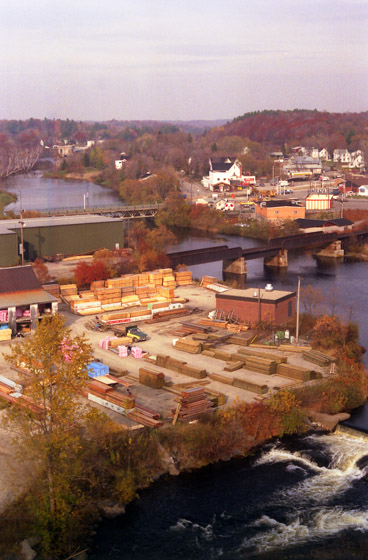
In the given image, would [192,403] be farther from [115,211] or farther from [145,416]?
[115,211]

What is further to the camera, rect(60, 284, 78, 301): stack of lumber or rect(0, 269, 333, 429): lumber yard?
rect(60, 284, 78, 301): stack of lumber

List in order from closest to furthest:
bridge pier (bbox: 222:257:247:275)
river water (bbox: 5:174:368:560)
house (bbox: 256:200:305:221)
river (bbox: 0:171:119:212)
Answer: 1. river water (bbox: 5:174:368:560)
2. bridge pier (bbox: 222:257:247:275)
3. house (bbox: 256:200:305:221)
4. river (bbox: 0:171:119:212)

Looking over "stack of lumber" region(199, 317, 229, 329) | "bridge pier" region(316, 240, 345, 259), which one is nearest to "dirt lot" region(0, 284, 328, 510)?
"stack of lumber" region(199, 317, 229, 329)

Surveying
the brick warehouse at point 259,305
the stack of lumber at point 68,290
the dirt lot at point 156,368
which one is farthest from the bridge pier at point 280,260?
the stack of lumber at point 68,290

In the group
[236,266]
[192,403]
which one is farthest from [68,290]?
[236,266]

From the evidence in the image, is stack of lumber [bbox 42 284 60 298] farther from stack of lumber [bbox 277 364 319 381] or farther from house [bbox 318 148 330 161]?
house [bbox 318 148 330 161]

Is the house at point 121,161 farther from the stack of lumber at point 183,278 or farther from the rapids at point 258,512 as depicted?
the rapids at point 258,512

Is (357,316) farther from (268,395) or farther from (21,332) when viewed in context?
(21,332)
